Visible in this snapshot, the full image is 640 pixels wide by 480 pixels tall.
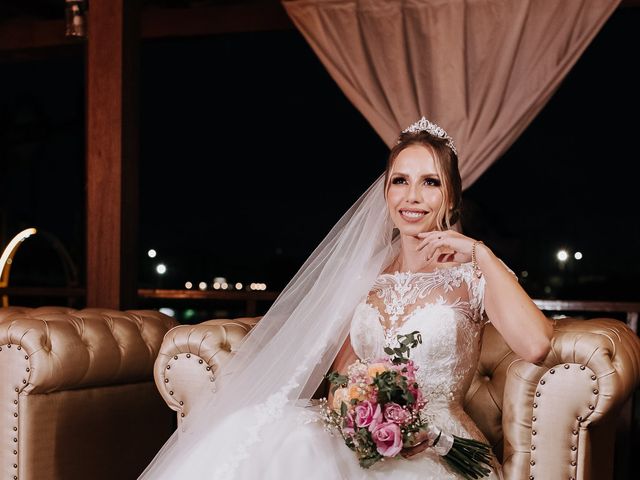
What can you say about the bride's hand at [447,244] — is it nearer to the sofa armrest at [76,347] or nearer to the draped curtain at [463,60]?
the sofa armrest at [76,347]

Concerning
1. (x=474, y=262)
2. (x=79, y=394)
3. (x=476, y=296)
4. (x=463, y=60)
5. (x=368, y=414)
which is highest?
(x=463, y=60)

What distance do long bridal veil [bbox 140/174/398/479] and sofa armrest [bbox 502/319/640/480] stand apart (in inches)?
24.0

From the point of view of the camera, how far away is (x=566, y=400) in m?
2.45

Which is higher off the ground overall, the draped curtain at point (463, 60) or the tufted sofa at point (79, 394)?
the draped curtain at point (463, 60)

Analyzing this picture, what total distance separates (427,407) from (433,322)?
0.88 feet

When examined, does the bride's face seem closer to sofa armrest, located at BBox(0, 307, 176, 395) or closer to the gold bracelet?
the gold bracelet

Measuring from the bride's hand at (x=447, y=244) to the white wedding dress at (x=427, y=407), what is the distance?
123mm

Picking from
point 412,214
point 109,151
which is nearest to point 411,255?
point 412,214

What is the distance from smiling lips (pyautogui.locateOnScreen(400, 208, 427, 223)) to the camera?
2.84 meters

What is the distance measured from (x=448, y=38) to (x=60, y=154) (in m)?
9.45

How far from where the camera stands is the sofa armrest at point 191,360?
3.02m

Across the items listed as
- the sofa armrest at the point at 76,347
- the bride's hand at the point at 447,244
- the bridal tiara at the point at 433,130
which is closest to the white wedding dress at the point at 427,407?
the bride's hand at the point at 447,244

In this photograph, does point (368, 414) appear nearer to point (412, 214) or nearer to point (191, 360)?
point (412, 214)

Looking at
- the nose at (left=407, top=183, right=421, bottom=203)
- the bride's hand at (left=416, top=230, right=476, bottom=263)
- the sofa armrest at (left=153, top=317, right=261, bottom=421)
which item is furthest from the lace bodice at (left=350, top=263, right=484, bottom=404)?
the sofa armrest at (left=153, top=317, right=261, bottom=421)
